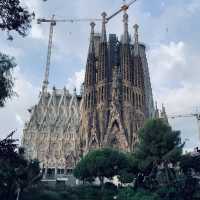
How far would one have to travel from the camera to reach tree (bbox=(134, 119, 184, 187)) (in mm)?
46412

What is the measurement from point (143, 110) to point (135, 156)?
31.4 meters

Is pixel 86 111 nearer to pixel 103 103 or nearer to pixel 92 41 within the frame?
pixel 103 103

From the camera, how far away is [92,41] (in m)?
89.5

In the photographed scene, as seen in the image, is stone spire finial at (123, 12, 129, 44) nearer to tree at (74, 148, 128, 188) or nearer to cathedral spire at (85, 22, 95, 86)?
cathedral spire at (85, 22, 95, 86)

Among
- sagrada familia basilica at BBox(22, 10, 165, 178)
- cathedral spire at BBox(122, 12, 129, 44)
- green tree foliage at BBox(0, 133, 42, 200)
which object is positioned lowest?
green tree foliage at BBox(0, 133, 42, 200)

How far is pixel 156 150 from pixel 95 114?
106 ft

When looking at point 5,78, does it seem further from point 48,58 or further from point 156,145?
point 48,58

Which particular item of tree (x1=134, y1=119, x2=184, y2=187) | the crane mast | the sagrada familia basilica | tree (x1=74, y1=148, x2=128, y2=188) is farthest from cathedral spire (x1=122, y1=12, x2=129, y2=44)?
tree (x1=134, y1=119, x2=184, y2=187)


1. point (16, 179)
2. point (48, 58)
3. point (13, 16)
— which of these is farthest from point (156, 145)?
point (48, 58)

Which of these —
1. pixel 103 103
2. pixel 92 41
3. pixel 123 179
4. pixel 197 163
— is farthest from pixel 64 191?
pixel 92 41

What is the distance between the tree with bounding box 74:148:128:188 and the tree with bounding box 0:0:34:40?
1601 inches

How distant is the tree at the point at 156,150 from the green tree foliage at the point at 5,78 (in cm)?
3125

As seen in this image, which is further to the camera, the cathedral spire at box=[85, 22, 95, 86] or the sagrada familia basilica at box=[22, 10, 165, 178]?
the cathedral spire at box=[85, 22, 95, 86]

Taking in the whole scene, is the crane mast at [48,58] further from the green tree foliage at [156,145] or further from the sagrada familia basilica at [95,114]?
the green tree foliage at [156,145]
